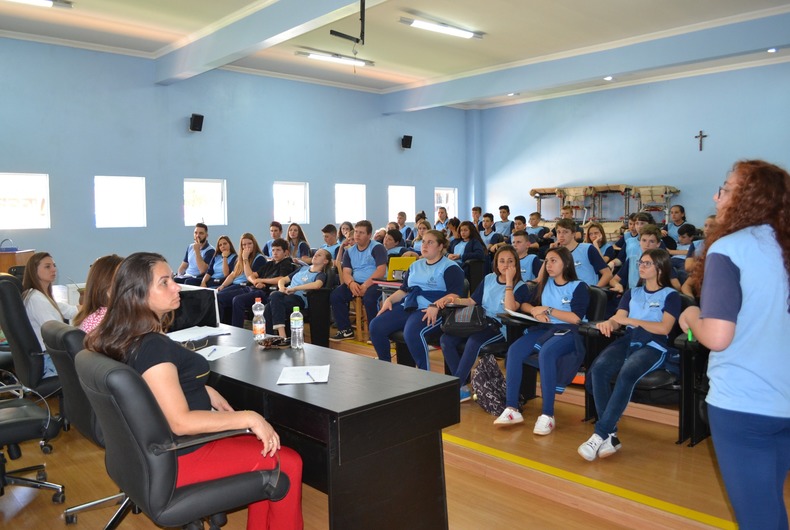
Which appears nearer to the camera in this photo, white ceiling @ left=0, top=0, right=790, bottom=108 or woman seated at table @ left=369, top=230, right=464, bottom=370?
woman seated at table @ left=369, top=230, right=464, bottom=370

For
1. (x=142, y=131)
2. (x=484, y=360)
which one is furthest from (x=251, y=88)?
(x=484, y=360)

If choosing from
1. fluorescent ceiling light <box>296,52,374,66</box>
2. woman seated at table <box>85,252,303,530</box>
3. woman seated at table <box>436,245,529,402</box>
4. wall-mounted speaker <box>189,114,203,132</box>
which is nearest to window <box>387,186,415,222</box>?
fluorescent ceiling light <box>296,52,374,66</box>

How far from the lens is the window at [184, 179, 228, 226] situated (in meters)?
9.97

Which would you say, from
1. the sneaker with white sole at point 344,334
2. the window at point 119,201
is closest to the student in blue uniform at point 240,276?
the sneaker with white sole at point 344,334

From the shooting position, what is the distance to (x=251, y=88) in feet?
34.6

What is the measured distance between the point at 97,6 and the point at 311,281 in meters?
4.25

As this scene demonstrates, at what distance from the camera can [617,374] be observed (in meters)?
3.61

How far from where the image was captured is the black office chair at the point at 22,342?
11.2ft

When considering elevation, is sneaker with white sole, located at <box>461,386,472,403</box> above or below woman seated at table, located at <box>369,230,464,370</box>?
below

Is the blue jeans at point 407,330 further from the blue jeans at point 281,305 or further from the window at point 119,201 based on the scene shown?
the window at point 119,201

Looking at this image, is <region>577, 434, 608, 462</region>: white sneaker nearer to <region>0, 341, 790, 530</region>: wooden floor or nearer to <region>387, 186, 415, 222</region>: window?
<region>0, 341, 790, 530</region>: wooden floor

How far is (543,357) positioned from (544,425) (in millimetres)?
389

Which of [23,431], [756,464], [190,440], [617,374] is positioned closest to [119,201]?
[23,431]

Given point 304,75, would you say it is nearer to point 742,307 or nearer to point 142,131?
point 142,131
